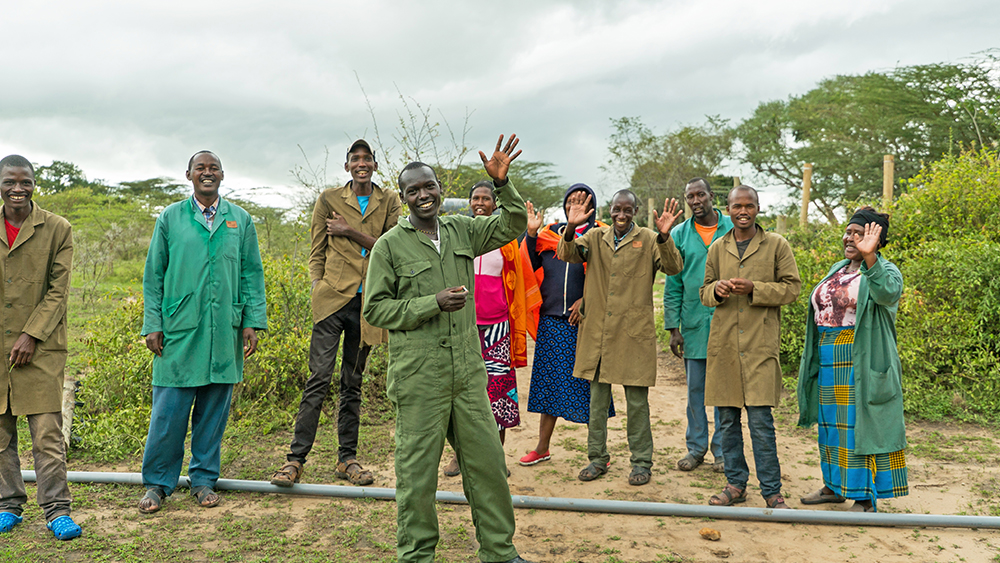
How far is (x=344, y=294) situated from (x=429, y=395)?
173cm

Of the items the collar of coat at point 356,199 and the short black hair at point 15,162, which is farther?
the collar of coat at point 356,199

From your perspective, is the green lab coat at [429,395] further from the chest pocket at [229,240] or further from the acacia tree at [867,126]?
the acacia tree at [867,126]

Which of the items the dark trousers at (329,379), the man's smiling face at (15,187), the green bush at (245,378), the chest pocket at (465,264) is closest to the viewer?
the chest pocket at (465,264)

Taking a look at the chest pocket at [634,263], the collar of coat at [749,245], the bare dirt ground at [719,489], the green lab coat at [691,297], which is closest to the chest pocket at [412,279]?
the bare dirt ground at [719,489]

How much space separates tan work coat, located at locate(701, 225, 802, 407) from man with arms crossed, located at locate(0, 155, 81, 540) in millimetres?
3999

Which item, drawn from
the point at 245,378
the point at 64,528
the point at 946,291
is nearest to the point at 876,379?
the point at 946,291

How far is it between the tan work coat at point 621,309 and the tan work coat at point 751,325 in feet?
1.54

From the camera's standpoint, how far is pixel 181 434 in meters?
4.49

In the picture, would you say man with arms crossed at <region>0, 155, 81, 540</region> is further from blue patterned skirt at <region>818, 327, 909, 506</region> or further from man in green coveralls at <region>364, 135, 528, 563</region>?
blue patterned skirt at <region>818, 327, 909, 506</region>

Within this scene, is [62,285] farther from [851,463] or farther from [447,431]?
[851,463]

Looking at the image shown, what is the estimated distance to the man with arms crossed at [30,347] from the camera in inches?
158

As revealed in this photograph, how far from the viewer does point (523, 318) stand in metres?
5.27

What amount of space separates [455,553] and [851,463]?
2536 mm

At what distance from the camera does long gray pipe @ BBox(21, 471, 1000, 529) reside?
4.08 m
